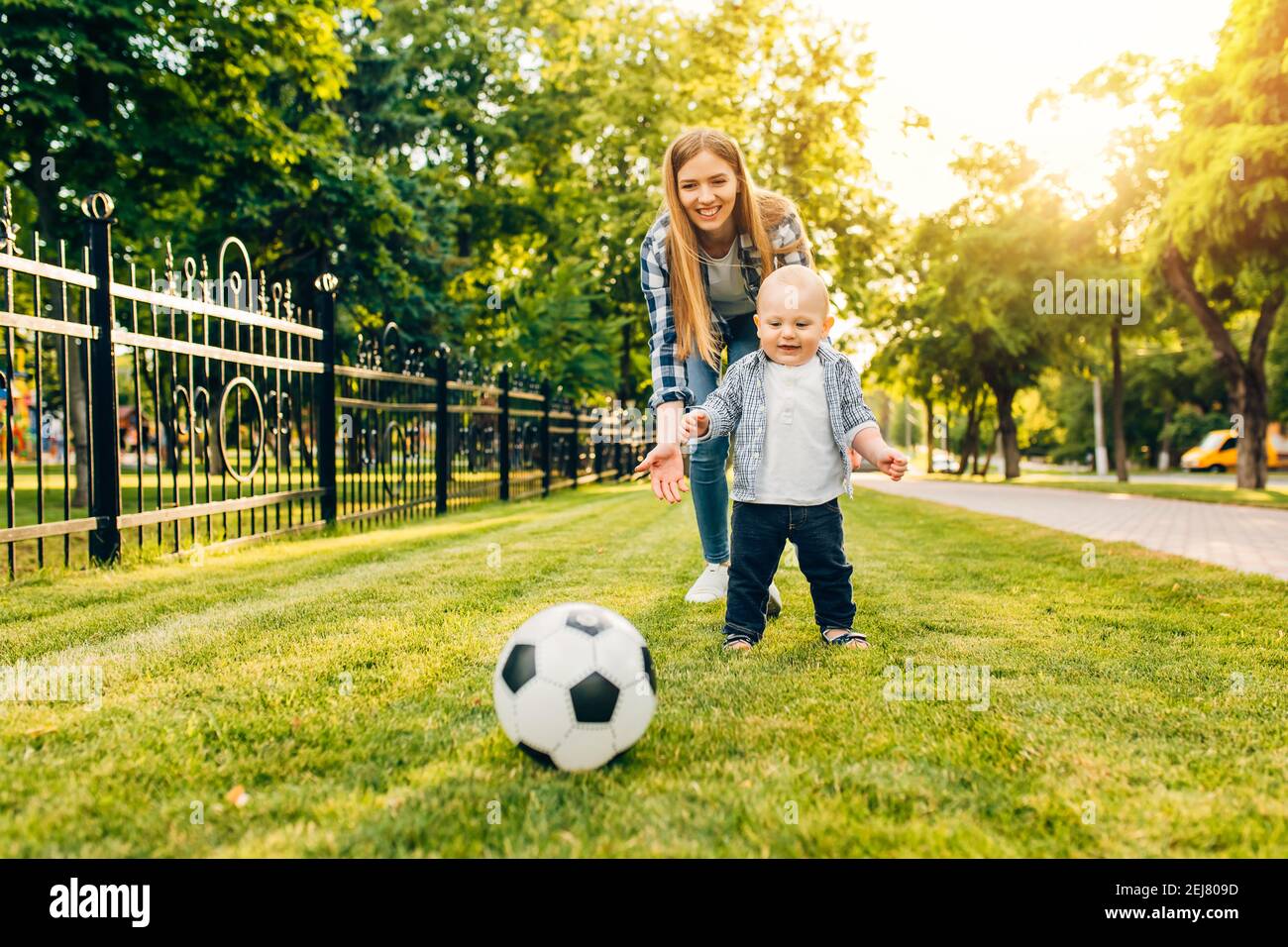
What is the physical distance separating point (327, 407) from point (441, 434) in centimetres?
229

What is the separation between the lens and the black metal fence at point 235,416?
553 centimetres

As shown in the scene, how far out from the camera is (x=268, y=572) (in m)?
5.48

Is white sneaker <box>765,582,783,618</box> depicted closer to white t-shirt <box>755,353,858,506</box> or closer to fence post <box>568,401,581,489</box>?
white t-shirt <box>755,353,858,506</box>

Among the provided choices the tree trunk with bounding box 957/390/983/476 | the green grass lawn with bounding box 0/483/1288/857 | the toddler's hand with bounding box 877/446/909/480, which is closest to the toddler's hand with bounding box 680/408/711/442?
the toddler's hand with bounding box 877/446/909/480

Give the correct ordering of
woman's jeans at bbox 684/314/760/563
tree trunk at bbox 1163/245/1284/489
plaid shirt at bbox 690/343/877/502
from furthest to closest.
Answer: tree trunk at bbox 1163/245/1284/489
woman's jeans at bbox 684/314/760/563
plaid shirt at bbox 690/343/877/502

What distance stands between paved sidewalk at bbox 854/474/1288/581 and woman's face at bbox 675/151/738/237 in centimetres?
445

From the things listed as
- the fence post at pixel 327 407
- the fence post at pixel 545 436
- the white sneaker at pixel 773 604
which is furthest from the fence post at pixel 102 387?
the fence post at pixel 545 436

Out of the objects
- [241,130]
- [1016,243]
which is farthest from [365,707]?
[1016,243]

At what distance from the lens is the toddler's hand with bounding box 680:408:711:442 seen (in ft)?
11.7

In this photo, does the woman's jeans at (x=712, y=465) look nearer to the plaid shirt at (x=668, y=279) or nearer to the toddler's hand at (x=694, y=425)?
the plaid shirt at (x=668, y=279)

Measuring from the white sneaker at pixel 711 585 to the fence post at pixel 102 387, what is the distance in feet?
12.5

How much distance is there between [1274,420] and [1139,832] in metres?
53.5

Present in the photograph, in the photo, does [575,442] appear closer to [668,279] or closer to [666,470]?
[668,279]
